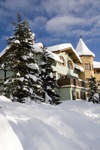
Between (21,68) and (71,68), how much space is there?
593 inches

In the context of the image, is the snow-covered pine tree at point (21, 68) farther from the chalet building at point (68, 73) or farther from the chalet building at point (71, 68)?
the chalet building at point (68, 73)

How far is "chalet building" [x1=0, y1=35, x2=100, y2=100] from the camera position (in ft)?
71.5

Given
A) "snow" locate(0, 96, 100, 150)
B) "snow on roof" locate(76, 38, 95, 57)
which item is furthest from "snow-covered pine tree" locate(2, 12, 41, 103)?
"snow on roof" locate(76, 38, 95, 57)

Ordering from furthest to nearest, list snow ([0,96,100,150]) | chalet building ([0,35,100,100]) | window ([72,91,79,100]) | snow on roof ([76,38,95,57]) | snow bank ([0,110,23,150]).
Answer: snow on roof ([76,38,95,57]), window ([72,91,79,100]), chalet building ([0,35,100,100]), snow ([0,96,100,150]), snow bank ([0,110,23,150])

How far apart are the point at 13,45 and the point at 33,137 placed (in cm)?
1065

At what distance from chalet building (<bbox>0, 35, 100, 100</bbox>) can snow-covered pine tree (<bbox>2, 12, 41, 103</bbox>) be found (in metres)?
5.06

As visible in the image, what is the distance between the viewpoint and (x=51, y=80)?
16.2 meters

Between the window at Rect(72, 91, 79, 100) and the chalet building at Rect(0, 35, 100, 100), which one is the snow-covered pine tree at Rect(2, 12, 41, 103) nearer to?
the chalet building at Rect(0, 35, 100, 100)

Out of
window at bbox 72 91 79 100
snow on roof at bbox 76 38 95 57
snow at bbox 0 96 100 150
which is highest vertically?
snow on roof at bbox 76 38 95 57

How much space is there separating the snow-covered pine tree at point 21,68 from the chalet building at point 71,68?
5058 mm

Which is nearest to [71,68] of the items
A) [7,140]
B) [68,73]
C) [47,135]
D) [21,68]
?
[68,73]

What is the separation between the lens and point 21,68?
13.3 meters

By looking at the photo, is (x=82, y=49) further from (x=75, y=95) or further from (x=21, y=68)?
(x=21, y=68)

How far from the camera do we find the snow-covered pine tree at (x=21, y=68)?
11.9 metres
